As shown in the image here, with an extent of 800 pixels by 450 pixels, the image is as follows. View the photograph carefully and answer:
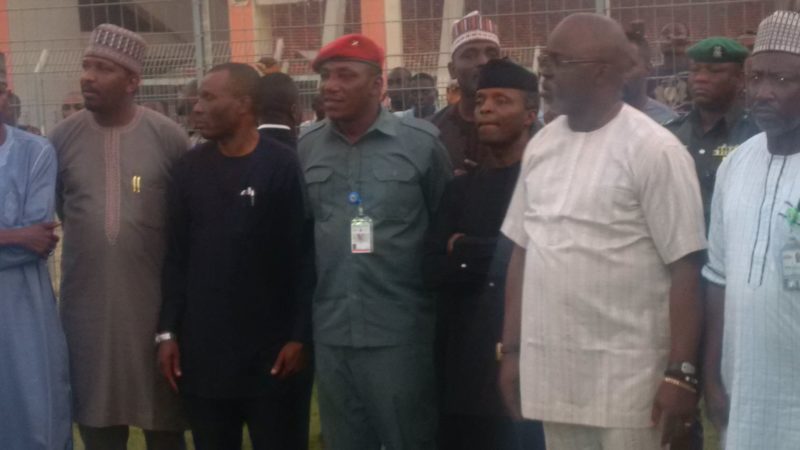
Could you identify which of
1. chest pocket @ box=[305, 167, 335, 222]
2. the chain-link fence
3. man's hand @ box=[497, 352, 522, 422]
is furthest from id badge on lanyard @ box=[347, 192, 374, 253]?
the chain-link fence

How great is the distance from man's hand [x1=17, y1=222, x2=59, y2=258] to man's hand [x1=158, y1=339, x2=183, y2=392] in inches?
26.2

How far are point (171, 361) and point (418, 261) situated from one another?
1180 millimetres

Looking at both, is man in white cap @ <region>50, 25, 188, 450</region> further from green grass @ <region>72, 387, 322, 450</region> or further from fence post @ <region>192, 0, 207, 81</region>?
fence post @ <region>192, 0, 207, 81</region>

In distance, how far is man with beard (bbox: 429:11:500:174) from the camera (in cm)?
636

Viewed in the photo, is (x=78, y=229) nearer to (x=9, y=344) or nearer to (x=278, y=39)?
(x=9, y=344)

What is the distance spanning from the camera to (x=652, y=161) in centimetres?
434

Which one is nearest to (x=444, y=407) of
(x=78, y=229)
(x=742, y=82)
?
(x=78, y=229)

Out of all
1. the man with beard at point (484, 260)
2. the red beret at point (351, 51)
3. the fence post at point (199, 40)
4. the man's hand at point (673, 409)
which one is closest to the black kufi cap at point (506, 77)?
the man with beard at point (484, 260)

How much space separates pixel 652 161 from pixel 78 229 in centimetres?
282

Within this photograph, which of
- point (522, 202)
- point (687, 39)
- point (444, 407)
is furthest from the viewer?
point (687, 39)

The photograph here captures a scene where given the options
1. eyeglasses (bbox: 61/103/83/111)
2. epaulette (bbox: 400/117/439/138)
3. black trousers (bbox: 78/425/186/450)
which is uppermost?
eyeglasses (bbox: 61/103/83/111)

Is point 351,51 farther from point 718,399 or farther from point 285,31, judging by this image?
point 285,31

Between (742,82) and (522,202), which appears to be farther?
(742,82)

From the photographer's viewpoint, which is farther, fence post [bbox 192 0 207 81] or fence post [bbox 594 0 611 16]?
fence post [bbox 192 0 207 81]
